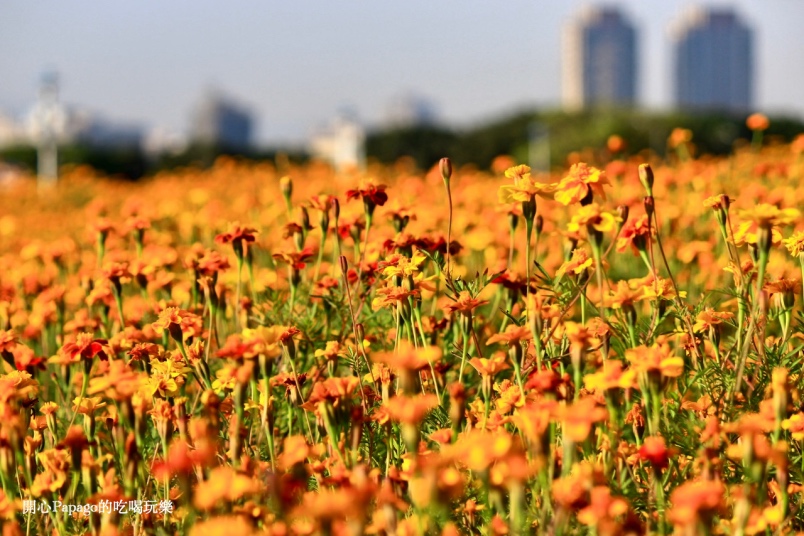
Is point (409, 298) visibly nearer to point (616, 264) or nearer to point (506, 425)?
point (506, 425)

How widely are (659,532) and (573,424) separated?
35cm

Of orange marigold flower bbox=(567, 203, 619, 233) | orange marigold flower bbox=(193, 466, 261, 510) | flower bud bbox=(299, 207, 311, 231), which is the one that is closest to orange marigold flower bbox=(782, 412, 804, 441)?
orange marigold flower bbox=(567, 203, 619, 233)

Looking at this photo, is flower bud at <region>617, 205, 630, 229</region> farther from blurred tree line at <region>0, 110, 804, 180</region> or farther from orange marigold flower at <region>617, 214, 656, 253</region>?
blurred tree line at <region>0, 110, 804, 180</region>

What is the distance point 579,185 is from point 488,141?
94.8 feet

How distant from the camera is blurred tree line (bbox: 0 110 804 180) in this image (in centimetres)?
2652

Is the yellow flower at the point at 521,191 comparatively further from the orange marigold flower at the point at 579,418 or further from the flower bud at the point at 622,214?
the orange marigold flower at the point at 579,418

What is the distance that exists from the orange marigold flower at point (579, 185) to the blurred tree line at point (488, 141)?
2334cm

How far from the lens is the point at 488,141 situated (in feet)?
100

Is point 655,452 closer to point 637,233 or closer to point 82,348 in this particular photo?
point 637,233

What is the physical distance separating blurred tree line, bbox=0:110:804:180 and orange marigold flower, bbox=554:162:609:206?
23342 millimetres

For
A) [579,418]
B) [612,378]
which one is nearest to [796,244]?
[612,378]

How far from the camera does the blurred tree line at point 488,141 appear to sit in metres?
26.5

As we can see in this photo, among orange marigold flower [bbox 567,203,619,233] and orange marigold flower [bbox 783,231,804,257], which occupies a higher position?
orange marigold flower [bbox 567,203,619,233]

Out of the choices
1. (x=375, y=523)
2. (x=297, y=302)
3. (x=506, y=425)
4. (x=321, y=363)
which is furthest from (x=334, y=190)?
(x=375, y=523)
